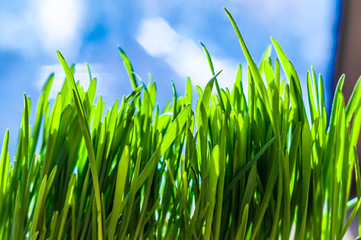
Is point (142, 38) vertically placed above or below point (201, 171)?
above

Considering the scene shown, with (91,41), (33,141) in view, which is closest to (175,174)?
(33,141)

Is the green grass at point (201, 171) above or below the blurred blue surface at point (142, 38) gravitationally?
below

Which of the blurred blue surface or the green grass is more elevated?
the blurred blue surface

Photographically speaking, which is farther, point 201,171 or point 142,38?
point 142,38

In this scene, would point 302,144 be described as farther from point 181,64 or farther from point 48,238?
point 181,64

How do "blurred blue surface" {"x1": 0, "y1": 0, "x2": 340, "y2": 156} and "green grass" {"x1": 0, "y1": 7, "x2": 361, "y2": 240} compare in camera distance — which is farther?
"blurred blue surface" {"x1": 0, "y1": 0, "x2": 340, "y2": 156}
